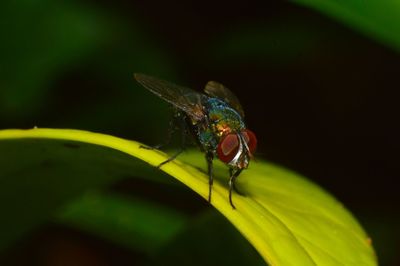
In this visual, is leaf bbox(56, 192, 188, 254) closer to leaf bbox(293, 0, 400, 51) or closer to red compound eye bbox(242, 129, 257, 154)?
red compound eye bbox(242, 129, 257, 154)

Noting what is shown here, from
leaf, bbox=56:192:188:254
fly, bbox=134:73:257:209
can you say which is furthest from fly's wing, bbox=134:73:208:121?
leaf, bbox=56:192:188:254

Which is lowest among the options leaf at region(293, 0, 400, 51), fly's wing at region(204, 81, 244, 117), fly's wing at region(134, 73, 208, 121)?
fly's wing at region(204, 81, 244, 117)

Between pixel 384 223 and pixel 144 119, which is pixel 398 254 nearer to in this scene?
pixel 384 223

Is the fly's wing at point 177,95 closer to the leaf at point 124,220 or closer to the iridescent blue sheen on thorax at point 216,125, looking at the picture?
the iridescent blue sheen on thorax at point 216,125

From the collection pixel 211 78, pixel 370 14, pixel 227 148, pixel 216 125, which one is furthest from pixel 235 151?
pixel 211 78

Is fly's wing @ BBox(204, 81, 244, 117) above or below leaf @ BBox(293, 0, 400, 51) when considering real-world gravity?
below

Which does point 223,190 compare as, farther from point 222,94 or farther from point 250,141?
point 222,94
